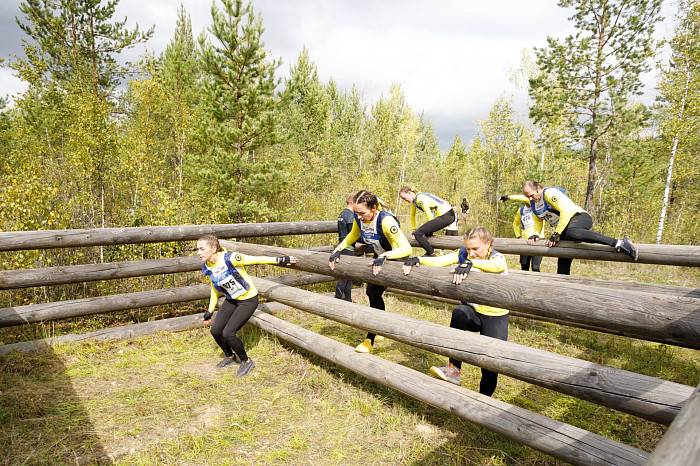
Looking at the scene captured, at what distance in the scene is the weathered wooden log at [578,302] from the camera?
179 centimetres

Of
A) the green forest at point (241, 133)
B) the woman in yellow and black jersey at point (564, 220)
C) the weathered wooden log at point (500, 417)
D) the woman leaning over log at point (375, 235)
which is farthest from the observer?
the green forest at point (241, 133)

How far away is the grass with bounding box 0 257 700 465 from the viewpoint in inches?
118

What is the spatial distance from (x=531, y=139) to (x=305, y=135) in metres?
14.2

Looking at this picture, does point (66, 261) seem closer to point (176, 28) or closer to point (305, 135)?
point (305, 135)

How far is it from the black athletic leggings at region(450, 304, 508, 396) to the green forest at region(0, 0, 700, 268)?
6786 millimetres

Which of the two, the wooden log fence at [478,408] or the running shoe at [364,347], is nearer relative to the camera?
the wooden log fence at [478,408]

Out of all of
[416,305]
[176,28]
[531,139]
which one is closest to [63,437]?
[416,305]

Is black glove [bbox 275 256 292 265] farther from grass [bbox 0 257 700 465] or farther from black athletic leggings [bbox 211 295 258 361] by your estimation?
grass [bbox 0 257 700 465]

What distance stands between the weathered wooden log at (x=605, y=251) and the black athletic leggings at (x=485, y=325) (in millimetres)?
2539

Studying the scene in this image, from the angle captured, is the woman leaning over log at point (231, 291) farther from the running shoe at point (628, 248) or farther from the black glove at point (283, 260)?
the running shoe at point (628, 248)

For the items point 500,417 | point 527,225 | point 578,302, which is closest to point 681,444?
point 578,302

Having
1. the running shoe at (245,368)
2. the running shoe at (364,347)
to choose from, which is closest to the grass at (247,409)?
the running shoe at (245,368)

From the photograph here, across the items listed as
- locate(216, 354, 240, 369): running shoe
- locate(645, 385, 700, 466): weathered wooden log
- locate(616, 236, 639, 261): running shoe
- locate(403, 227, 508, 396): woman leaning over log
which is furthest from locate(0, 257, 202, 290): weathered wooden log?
locate(616, 236, 639, 261): running shoe

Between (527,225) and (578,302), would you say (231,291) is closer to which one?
(578,302)
